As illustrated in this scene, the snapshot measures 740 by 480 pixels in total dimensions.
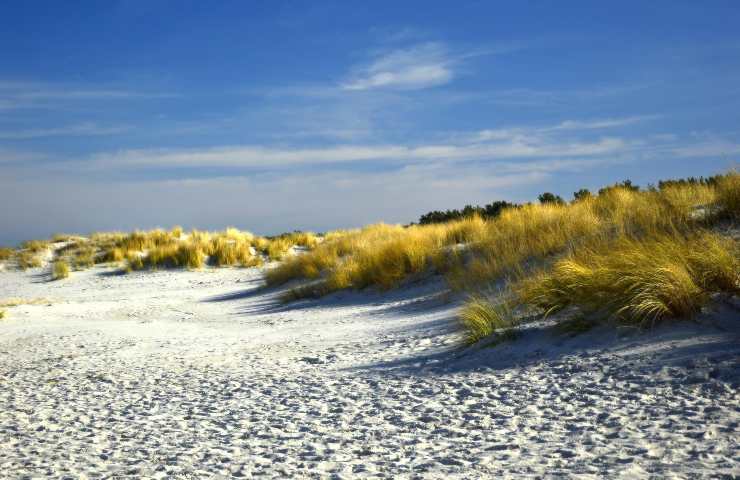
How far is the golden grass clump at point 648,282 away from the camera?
6.06m

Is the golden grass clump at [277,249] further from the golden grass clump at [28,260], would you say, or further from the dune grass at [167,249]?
the golden grass clump at [28,260]

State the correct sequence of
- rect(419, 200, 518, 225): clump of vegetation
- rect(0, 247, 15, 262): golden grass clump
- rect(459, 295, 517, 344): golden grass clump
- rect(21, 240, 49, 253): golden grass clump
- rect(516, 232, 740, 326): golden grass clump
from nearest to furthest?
rect(516, 232, 740, 326): golden grass clump < rect(459, 295, 517, 344): golden grass clump < rect(419, 200, 518, 225): clump of vegetation < rect(0, 247, 15, 262): golden grass clump < rect(21, 240, 49, 253): golden grass clump

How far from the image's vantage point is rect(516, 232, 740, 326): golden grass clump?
6.06 meters

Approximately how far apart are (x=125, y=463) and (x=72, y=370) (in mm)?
4095

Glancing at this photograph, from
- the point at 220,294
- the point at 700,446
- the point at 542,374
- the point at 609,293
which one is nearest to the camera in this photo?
the point at 700,446

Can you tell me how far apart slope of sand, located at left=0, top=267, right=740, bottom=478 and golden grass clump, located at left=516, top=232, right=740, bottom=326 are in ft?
0.79

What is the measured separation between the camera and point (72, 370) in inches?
316

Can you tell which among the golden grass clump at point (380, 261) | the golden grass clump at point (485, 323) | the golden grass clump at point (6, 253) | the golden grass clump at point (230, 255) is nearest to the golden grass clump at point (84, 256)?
the golden grass clump at point (6, 253)

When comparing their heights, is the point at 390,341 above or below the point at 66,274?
below

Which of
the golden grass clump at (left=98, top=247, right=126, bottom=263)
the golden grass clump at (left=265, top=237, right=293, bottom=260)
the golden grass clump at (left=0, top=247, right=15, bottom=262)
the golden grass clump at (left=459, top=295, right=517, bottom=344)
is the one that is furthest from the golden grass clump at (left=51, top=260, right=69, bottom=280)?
the golden grass clump at (left=459, top=295, right=517, bottom=344)

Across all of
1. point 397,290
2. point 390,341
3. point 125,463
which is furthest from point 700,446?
point 397,290

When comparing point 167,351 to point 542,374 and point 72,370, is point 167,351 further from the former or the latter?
point 542,374

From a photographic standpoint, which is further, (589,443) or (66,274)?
(66,274)

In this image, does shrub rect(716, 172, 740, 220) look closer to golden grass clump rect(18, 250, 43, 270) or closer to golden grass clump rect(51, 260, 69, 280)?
golden grass clump rect(51, 260, 69, 280)
